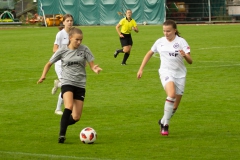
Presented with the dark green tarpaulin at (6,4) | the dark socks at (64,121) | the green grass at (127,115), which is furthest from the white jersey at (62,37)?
the dark green tarpaulin at (6,4)

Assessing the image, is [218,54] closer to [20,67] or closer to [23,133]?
[20,67]

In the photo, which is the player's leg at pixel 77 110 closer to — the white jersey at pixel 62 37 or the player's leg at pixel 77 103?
the player's leg at pixel 77 103

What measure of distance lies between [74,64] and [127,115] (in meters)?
3.10

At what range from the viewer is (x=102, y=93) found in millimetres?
16969

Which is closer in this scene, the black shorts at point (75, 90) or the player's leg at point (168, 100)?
the black shorts at point (75, 90)

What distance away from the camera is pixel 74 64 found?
34.6ft

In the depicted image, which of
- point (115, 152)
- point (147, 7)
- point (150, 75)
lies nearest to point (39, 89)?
point (150, 75)

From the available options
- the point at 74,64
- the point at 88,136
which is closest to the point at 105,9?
the point at 74,64

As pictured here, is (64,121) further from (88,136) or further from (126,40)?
(126,40)

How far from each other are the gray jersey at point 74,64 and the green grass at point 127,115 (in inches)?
40.0

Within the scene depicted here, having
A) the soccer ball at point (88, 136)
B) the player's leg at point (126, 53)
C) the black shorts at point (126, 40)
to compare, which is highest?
the soccer ball at point (88, 136)

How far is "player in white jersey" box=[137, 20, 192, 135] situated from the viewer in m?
10.9

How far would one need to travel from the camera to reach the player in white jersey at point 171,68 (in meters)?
10.9

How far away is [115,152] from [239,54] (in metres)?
18.5
